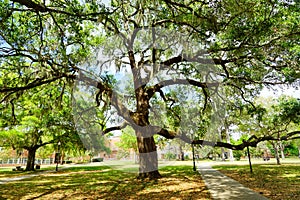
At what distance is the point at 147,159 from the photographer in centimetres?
919

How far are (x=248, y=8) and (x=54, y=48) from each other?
6.85 m

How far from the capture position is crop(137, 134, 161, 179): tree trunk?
30.0ft

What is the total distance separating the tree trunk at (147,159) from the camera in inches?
360

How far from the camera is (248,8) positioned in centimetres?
607

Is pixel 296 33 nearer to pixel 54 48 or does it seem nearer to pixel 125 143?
pixel 54 48

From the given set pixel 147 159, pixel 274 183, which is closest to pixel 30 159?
pixel 147 159

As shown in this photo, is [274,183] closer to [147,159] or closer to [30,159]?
[147,159]

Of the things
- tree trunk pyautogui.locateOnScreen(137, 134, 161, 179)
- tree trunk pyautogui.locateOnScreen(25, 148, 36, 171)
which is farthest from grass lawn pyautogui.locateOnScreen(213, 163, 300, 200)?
tree trunk pyautogui.locateOnScreen(25, 148, 36, 171)

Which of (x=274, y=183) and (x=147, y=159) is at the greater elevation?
(x=147, y=159)

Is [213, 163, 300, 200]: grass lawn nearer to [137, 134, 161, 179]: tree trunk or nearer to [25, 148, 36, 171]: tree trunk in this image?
[137, 134, 161, 179]: tree trunk

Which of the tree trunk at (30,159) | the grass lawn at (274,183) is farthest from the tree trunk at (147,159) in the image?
the tree trunk at (30,159)

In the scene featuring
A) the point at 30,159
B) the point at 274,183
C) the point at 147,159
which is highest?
the point at 147,159

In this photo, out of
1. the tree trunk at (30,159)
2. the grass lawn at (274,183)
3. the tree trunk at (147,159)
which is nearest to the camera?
A: the grass lawn at (274,183)

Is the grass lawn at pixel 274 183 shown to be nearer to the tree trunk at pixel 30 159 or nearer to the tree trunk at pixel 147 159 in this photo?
the tree trunk at pixel 147 159
